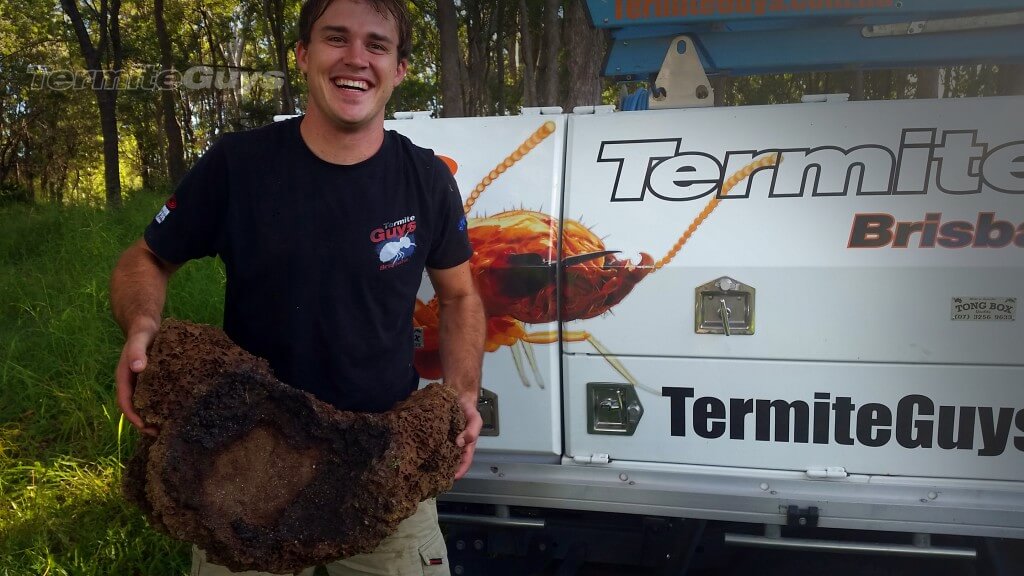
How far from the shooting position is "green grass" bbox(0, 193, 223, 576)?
3.31 m

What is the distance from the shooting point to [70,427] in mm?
4234

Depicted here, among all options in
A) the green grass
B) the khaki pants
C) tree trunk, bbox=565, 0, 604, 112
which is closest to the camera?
the khaki pants

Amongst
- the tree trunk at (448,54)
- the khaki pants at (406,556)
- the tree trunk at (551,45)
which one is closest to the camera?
the khaki pants at (406,556)

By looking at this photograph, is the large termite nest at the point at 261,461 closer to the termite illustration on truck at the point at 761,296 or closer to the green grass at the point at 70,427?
the termite illustration on truck at the point at 761,296

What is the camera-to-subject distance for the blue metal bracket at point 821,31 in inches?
94.7

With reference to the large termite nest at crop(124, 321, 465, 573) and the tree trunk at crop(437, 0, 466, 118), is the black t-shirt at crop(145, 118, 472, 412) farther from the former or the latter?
the tree trunk at crop(437, 0, 466, 118)

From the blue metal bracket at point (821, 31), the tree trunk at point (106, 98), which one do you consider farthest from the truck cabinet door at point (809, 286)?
the tree trunk at point (106, 98)

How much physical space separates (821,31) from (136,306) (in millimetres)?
2135

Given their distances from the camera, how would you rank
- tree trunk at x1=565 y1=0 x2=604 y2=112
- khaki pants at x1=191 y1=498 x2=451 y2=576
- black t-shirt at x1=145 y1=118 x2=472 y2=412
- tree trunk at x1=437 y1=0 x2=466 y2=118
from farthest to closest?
tree trunk at x1=437 y1=0 x2=466 y2=118, tree trunk at x1=565 y1=0 x2=604 y2=112, khaki pants at x1=191 y1=498 x2=451 y2=576, black t-shirt at x1=145 y1=118 x2=472 y2=412

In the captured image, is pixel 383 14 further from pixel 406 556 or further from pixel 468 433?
pixel 406 556

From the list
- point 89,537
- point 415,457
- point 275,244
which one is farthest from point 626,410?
point 89,537

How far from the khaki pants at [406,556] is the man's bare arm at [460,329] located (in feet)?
0.53

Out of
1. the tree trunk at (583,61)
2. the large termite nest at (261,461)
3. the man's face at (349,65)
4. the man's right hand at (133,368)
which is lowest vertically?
the large termite nest at (261,461)

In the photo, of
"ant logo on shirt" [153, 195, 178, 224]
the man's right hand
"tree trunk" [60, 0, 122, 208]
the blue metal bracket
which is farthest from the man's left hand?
"tree trunk" [60, 0, 122, 208]
